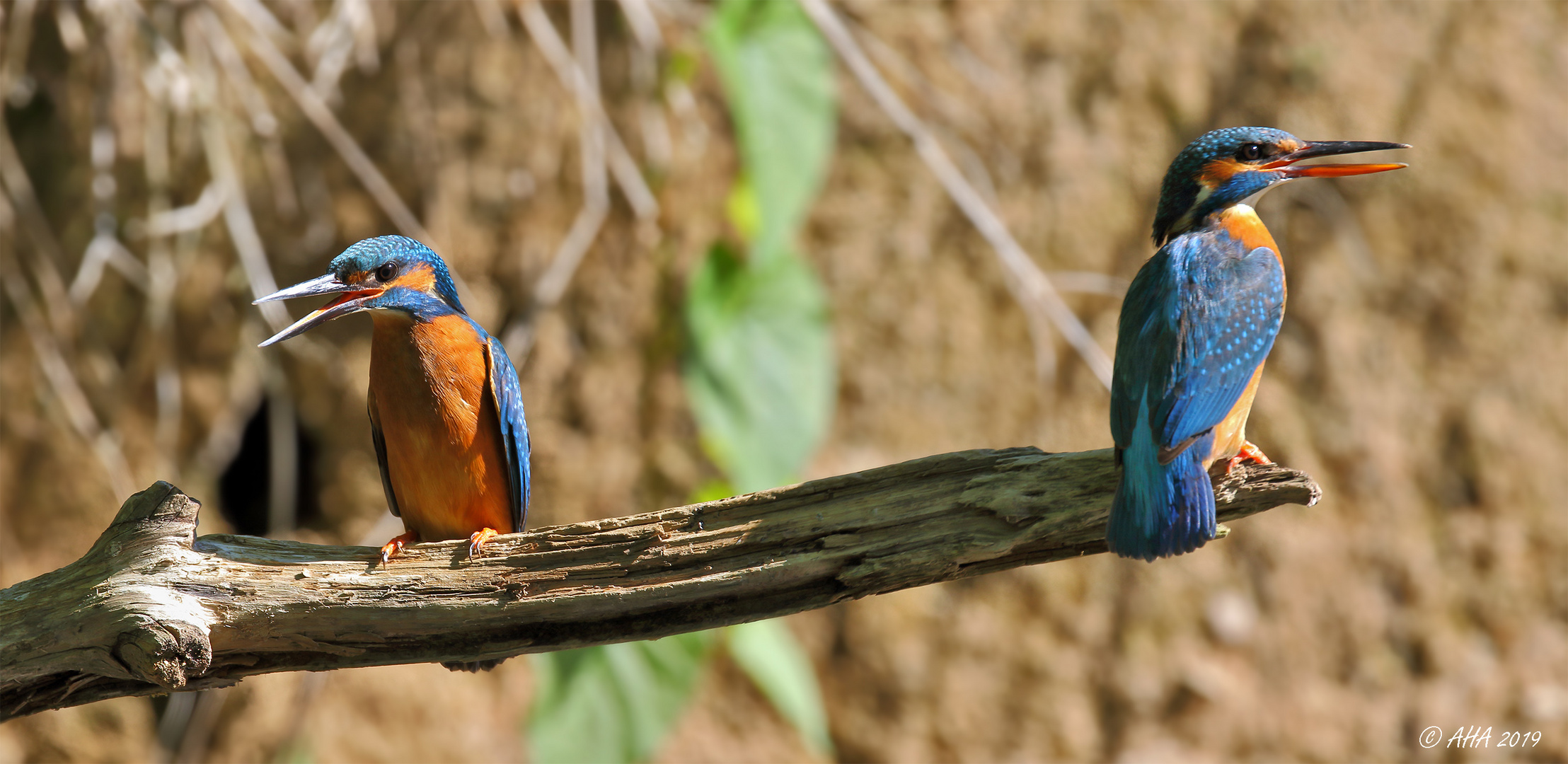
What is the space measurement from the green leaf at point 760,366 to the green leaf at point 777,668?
0.56 metres

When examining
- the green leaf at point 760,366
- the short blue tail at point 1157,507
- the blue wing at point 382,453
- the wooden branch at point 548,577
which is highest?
the green leaf at point 760,366

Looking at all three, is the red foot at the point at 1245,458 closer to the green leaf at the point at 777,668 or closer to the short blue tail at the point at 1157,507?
the short blue tail at the point at 1157,507

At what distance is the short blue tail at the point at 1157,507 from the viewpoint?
2131 mm

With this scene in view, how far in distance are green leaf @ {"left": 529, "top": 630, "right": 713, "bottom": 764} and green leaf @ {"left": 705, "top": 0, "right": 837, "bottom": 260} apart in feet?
4.52

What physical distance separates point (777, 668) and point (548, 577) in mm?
1905

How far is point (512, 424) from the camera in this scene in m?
2.81

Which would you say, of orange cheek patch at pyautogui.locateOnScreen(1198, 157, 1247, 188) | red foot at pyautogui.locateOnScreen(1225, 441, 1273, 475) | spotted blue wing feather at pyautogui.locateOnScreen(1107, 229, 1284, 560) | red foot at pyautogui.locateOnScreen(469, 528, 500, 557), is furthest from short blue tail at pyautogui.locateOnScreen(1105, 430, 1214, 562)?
red foot at pyautogui.locateOnScreen(469, 528, 500, 557)

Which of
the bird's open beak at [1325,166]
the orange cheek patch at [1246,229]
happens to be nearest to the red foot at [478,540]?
the orange cheek patch at [1246,229]

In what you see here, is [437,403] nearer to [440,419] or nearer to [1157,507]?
[440,419]

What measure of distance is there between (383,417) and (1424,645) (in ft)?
13.6

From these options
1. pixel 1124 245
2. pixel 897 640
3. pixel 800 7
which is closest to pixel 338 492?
pixel 897 640

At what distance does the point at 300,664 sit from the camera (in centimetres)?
238

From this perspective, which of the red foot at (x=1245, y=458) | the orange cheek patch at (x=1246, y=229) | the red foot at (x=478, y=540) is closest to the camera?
the red foot at (x=478, y=540)

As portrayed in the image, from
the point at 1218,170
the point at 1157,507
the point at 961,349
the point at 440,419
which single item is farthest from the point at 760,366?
the point at 1157,507
